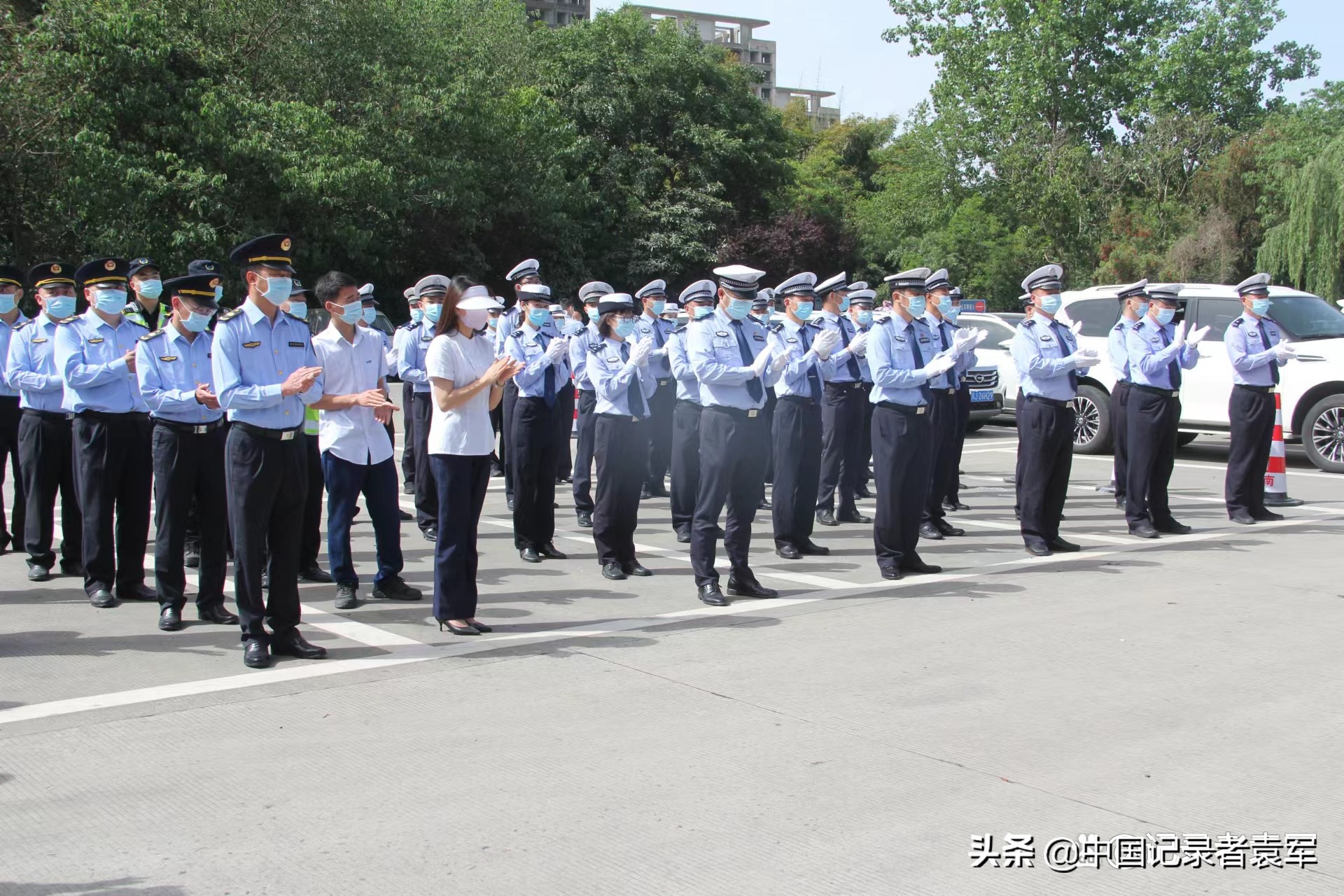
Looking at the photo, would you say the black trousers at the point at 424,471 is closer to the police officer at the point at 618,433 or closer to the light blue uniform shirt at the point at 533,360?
the light blue uniform shirt at the point at 533,360

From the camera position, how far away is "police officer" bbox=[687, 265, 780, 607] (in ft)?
26.8

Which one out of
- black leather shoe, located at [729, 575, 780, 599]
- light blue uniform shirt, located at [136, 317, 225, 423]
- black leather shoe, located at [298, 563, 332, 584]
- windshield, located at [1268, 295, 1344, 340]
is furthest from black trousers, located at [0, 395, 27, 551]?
windshield, located at [1268, 295, 1344, 340]

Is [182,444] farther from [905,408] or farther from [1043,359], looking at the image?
[1043,359]

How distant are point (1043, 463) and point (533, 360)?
4048mm

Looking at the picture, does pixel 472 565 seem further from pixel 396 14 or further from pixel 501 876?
pixel 396 14

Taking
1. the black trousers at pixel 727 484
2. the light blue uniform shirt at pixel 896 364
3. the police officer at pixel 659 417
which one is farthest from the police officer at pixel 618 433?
the police officer at pixel 659 417

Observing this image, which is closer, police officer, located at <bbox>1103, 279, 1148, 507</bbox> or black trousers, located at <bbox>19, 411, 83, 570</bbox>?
black trousers, located at <bbox>19, 411, 83, 570</bbox>

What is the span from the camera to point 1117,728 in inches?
213

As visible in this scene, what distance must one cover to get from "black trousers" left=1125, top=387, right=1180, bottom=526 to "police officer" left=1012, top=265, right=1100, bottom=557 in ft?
3.68

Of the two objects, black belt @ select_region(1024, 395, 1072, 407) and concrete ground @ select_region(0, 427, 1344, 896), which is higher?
black belt @ select_region(1024, 395, 1072, 407)

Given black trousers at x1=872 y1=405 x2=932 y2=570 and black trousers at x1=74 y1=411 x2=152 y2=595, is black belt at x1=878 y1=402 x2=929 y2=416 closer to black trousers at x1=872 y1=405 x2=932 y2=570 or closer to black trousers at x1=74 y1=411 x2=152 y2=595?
black trousers at x1=872 y1=405 x2=932 y2=570

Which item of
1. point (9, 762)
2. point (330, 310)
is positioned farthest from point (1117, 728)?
point (330, 310)

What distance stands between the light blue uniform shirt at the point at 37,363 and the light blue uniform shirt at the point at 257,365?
2876 millimetres

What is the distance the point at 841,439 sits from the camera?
11867mm
